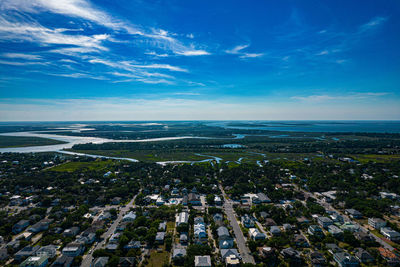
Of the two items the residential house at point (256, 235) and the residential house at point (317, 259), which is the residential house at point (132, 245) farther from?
the residential house at point (317, 259)

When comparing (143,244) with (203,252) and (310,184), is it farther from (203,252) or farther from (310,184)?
(310,184)

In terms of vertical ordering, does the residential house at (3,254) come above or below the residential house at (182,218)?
below

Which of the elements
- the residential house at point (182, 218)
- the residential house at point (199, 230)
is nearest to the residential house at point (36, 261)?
the residential house at point (182, 218)

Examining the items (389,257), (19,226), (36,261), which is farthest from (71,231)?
(389,257)

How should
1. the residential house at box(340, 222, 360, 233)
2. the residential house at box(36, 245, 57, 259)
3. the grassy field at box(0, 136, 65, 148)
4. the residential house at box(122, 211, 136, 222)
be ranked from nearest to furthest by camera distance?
the residential house at box(36, 245, 57, 259) → the residential house at box(340, 222, 360, 233) → the residential house at box(122, 211, 136, 222) → the grassy field at box(0, 136, 65, 148)

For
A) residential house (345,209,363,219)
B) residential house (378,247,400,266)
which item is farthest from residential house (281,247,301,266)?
residential house (345,209,363,219)

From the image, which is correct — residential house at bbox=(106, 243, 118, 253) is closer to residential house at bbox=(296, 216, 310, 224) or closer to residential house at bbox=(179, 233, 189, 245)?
residential house at bbox=(179, 233, 189, 245)

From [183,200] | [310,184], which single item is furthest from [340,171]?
[183,200]
